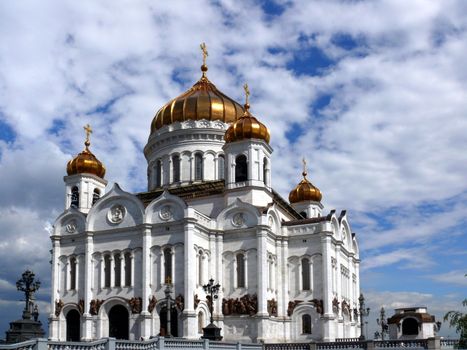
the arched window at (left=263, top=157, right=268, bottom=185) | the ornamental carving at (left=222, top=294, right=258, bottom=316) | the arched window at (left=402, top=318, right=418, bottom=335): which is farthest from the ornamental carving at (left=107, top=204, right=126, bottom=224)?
the arched window at (left=402, top=318, right=418, bottom=335)

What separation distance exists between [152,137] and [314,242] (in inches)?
655

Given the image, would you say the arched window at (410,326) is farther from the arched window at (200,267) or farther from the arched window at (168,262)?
the arched window at (168,262)

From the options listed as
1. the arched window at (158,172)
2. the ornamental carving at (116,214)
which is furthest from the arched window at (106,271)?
the arched window at (158,172)

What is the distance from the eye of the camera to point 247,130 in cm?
4534

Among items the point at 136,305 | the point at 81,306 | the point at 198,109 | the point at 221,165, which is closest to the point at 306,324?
the point at 136,305

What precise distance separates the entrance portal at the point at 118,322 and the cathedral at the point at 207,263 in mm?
65

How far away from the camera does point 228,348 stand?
29.4m

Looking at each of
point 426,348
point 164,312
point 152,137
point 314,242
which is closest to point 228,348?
point 426,348

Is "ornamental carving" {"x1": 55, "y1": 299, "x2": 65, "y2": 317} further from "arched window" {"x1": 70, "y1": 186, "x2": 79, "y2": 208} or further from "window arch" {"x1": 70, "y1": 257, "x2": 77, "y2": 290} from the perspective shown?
"arched window" {"x1": 70, "y1": 186, "x2": 79, "y2": 208}

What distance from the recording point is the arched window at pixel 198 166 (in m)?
50.4

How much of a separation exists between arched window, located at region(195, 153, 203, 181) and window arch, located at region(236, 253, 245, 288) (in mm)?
9248

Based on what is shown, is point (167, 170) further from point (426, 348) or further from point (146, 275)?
point (426, 348)

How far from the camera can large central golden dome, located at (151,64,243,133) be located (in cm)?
5138

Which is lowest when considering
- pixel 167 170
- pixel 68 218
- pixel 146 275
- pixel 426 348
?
pixel 426 348
